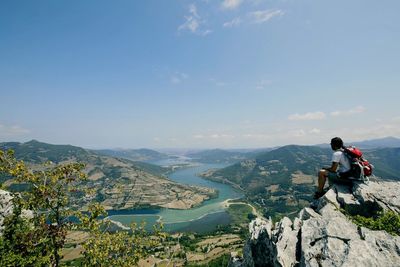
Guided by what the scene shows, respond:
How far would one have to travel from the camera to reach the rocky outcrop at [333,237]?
12.2 m

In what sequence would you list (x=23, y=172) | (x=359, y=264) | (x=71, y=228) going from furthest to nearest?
(x=71, y=228)
(x=23, y=172)
(x=359, y=264)

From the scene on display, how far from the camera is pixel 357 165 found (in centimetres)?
1867

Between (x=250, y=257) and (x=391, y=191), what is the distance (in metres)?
10.3

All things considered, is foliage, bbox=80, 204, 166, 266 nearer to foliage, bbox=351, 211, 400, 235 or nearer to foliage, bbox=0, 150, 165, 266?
foliage, bbox=0, 150, 165, 266

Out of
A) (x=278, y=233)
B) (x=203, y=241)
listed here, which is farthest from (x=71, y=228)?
(x=203, y=241)

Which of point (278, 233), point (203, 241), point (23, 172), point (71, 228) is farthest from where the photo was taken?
point (203, 241)

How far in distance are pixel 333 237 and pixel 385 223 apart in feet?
→ 11.3

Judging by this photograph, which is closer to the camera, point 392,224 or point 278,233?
point 392,224

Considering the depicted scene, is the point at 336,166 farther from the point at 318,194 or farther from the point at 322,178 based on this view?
the point at 318,194

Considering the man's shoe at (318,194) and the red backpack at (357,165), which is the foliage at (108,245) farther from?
the red backpack at (357,165)

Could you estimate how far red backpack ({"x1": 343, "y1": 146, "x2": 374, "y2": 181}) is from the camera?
61.4 feet

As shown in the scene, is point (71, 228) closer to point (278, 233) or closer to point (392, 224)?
point (278, 233)

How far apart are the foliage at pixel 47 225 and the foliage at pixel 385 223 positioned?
14.3 metres

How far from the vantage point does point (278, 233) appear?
17.1 meters
